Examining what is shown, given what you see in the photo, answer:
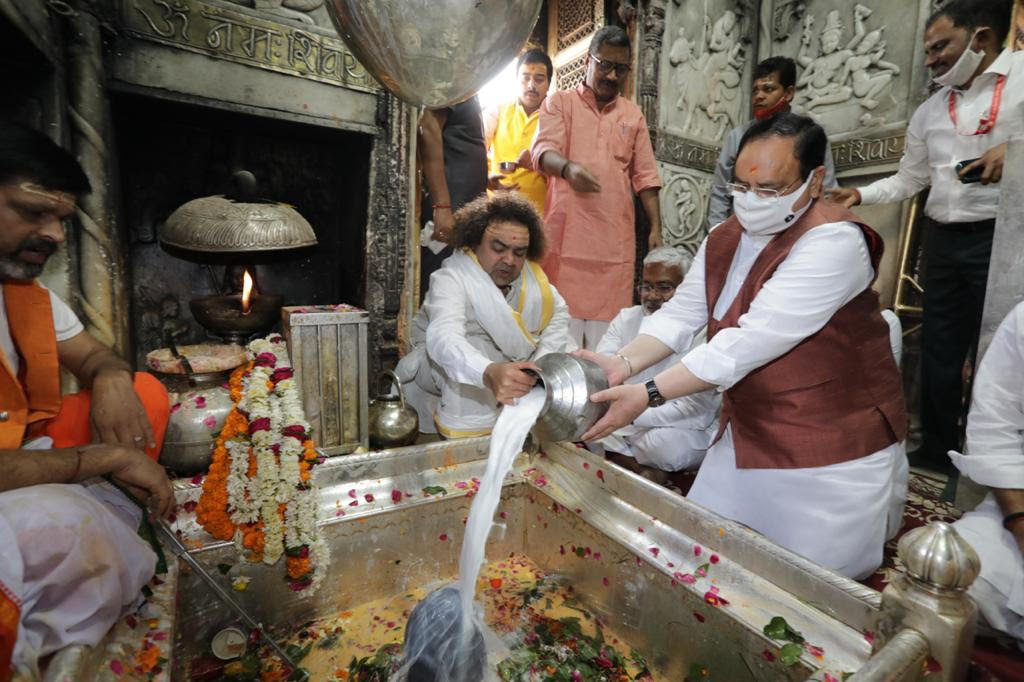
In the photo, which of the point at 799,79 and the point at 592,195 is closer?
the point at 592,195

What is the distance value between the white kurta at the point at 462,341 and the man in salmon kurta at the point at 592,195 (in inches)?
23.2

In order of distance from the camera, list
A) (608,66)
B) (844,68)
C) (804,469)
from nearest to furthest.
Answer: (804,469)
(608,66)
(844,68)

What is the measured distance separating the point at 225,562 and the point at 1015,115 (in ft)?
12.9

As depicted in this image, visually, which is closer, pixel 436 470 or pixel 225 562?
pixel 225 562

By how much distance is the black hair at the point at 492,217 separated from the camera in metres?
2.97

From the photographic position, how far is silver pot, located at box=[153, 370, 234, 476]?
7.14 feet

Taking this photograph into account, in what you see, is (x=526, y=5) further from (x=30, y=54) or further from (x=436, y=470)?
(x=30, y=54)

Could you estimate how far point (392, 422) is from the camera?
2785mm

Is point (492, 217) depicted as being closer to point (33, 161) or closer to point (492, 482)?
point (492, 482)

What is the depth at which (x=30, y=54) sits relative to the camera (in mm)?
2379

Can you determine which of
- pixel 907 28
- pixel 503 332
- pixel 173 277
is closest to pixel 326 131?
pixel 173 277

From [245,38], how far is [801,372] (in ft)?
11.0

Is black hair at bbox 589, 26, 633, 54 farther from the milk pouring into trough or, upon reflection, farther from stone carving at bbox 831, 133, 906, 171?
the milk pouring into trough

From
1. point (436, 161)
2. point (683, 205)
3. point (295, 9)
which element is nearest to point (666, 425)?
point (436, 161)
